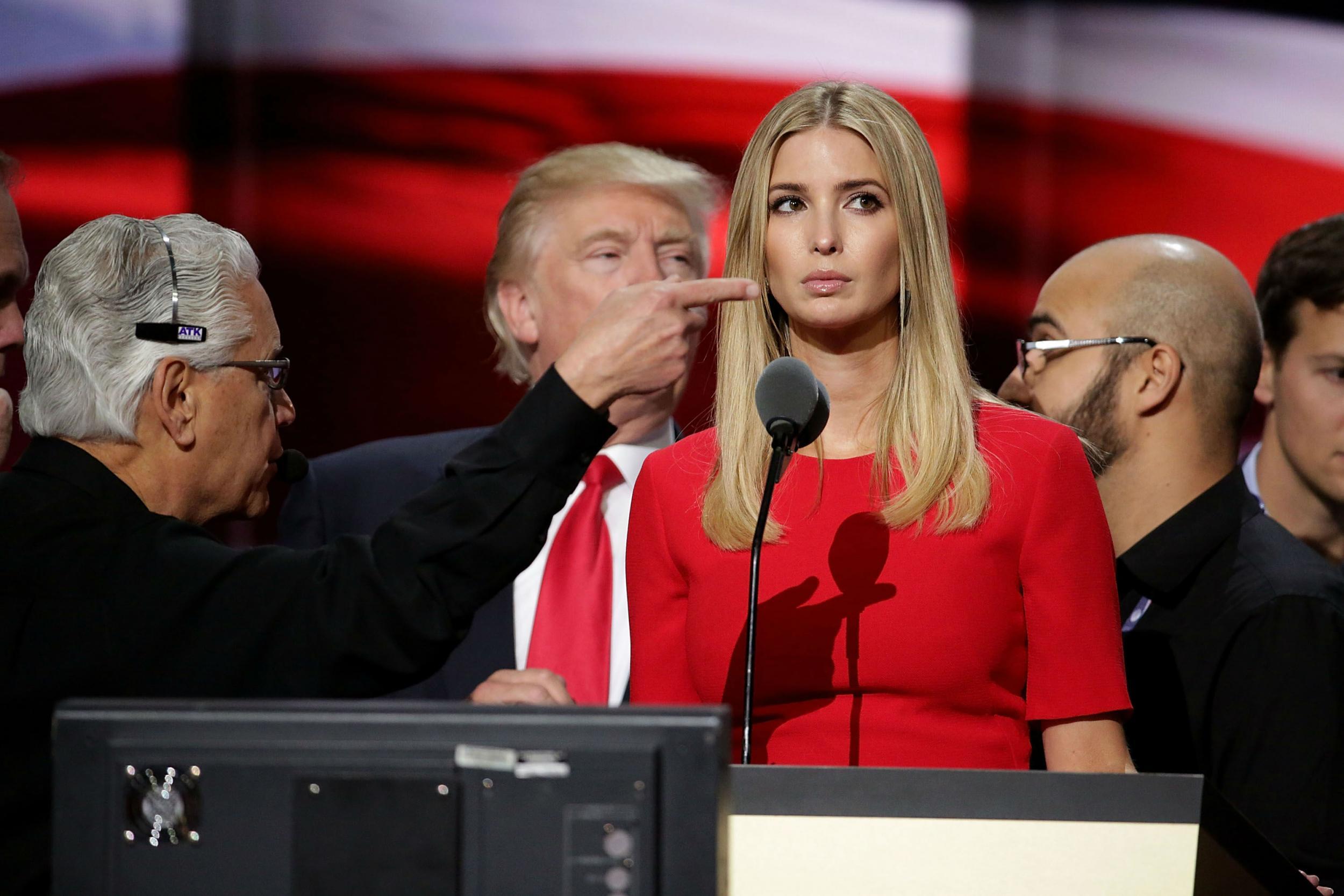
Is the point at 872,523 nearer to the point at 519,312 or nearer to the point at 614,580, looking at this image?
the point at 614,580

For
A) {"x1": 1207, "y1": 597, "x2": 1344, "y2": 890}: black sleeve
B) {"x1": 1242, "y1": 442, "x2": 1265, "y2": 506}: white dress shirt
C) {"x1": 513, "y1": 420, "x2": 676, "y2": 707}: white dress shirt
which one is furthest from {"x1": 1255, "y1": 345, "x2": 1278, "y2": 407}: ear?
{"x1": 513, "y1": 420, "x2": 676, "y2": 707}: white dress shirt

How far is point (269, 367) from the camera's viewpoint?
1.81 meters

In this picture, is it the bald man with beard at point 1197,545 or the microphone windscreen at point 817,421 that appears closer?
the microphone windscreen at point 817,421

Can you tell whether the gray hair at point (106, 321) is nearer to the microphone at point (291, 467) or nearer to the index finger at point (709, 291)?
the microphone at point (291, 467)

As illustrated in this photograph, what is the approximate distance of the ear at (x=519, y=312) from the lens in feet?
9.84

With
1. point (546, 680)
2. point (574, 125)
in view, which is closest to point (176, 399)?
point (546, 680)

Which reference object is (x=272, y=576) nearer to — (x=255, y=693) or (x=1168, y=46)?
(x=255, y=693)

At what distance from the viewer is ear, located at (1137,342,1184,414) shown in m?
2.39

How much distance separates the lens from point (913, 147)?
185cm

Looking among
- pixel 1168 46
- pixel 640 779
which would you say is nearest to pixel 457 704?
pixel 640 779

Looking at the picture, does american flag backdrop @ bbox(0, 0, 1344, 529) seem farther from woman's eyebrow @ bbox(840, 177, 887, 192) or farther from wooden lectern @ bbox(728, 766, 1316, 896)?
A: wooden lectern @ bbox(728, 766, 1316, 896)

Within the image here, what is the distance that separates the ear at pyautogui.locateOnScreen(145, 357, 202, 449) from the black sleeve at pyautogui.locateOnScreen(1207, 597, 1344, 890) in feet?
4.80

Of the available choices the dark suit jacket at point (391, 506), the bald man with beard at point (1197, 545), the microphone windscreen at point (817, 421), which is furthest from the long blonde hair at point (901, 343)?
the dark suit jacket at point (391, 506)

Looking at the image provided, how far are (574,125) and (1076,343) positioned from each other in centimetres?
178
